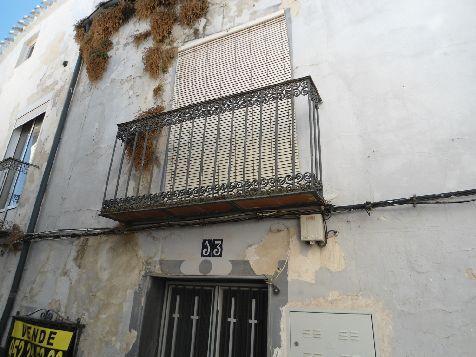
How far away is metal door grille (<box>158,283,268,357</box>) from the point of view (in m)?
4.43

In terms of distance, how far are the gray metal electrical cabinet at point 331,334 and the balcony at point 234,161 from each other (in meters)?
1.24

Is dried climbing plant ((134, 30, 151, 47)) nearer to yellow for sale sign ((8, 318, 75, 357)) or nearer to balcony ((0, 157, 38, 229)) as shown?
balcony ((0, 157, 38, 229))

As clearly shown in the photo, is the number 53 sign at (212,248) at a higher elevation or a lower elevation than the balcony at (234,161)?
lower

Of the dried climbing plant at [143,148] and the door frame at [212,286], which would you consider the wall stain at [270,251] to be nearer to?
the door frame at [212,286]

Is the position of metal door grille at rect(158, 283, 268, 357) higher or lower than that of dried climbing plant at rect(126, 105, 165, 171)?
lower

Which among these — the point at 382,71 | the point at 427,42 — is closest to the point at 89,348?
the point at 382,71

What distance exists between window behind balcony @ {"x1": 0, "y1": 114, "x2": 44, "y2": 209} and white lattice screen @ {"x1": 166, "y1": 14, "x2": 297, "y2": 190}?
464cm

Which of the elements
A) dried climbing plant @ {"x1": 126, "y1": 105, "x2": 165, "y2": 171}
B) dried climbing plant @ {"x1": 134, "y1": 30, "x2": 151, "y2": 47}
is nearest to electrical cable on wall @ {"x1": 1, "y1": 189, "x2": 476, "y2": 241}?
dried climbing plant @ {"x1": 126, "y1": 105, "x2": 165, "y2": 171}

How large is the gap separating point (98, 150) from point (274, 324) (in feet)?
15.7

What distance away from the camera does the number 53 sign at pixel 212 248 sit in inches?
186

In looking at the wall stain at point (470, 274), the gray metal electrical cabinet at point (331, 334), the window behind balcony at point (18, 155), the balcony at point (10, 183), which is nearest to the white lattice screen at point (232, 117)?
the gray metal electrical cabinet at point (331, 334)

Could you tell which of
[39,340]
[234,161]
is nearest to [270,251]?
[234,161]

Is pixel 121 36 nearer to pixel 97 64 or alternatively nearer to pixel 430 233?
pixel 97 64

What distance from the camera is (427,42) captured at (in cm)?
438
